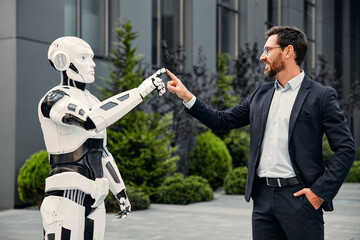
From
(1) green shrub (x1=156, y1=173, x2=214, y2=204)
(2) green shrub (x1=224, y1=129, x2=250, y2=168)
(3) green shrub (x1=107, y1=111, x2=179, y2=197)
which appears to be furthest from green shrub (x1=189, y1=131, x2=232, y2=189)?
(3) green shrub (x1=107, y1=111, x2=179, y2=197)

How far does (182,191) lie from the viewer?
12211mm

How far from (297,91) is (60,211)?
1893 millimetres

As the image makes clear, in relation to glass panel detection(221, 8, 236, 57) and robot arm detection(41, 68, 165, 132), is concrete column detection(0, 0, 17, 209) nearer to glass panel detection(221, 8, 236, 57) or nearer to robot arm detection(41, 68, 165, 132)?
robot arm detection(41, 68, 165, 132)

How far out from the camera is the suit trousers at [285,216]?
3.69 meters

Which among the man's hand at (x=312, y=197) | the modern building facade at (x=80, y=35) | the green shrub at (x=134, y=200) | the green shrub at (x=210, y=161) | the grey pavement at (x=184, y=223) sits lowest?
the grey pavement at (x=184, y=223)

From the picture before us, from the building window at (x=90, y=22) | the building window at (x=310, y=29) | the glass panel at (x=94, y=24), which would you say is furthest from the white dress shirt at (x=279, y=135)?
the building window at (x=310, y=29)

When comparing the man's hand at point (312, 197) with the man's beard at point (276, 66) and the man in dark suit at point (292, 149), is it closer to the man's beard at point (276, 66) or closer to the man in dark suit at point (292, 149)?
the man in dark suit at point (292, 149)

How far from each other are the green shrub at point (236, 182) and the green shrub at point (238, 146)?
100 inches

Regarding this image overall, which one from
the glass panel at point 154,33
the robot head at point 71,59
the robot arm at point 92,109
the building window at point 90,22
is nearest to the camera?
the robot arm at point 92,109

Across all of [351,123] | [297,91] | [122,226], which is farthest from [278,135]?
[351,123]

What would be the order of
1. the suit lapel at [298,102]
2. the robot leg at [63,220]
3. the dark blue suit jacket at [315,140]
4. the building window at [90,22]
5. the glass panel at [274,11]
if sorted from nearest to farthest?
the dark blue suit jacket at [315,140], the suit lapel at [298,102], the robot leg at [63,220], the building window at [90,22], the glass panel at [274,11]

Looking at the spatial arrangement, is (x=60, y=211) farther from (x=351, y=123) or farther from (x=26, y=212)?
(x=351, y=123)

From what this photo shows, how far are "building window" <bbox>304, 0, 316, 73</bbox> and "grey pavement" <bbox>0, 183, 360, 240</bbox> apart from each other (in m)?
16.5

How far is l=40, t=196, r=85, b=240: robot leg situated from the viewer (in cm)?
417
